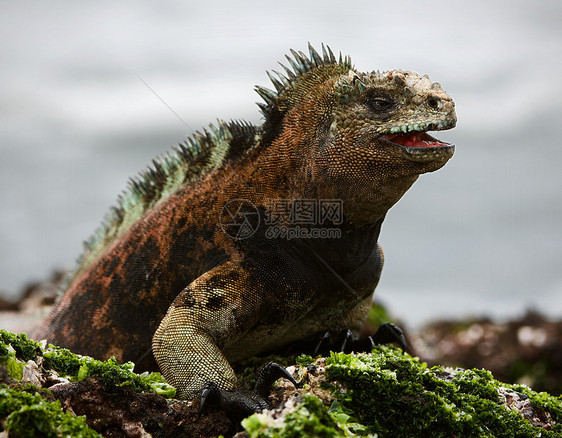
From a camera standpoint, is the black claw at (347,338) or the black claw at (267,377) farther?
the black claw at (347,338)

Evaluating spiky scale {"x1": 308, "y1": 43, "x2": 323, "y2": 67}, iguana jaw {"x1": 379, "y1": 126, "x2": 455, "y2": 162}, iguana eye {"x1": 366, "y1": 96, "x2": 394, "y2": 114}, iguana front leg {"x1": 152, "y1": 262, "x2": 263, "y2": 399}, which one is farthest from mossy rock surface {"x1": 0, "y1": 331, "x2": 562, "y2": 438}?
spiky scale {"x1": 308, "y1": 43, "x2": 323, "y2": 67}

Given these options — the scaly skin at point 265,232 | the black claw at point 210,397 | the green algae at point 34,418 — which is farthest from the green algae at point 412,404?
the green algae at point 34,418

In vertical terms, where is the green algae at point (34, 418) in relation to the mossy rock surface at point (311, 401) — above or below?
below

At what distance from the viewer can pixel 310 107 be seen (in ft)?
18.6

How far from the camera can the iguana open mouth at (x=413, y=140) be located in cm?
509

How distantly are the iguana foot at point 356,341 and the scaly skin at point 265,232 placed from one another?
16 cm

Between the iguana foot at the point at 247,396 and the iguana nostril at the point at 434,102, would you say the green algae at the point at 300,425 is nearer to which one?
the iguana foot at the point at 247,396

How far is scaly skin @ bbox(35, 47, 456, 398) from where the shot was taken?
5.12m

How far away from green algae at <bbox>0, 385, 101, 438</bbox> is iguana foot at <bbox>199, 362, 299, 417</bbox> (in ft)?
3.46

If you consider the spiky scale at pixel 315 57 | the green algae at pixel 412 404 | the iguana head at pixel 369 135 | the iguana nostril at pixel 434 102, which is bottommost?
the green algae at pixel 412 404

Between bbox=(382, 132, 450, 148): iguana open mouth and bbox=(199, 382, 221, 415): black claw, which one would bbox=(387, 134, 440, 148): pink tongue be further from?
bbox=(199, 382, 221, 415): black claw

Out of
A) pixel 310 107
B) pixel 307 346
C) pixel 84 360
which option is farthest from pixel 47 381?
pixel 310 107

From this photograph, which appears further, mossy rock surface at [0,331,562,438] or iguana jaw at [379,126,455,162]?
iguana jaw at [379,126,455,162]

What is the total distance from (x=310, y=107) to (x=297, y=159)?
19.3 inches
